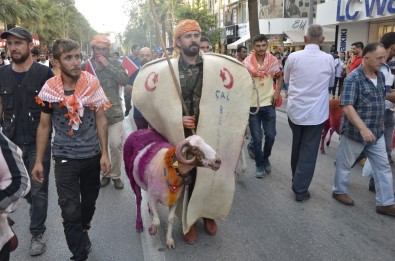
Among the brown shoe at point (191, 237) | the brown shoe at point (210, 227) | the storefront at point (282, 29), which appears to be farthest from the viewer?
the storefront at point (282, 29)

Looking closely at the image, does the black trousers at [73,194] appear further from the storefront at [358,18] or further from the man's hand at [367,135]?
the storefront at [358,18]

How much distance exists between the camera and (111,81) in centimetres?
541

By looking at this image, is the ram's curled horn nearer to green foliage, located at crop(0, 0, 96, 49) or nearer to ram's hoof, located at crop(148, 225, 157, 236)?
ram's hoof, located at crop(148, 225, 157, 236)

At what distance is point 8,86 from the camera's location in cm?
365

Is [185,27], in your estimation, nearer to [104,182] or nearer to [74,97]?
[74,97]

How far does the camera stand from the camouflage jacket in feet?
17.6

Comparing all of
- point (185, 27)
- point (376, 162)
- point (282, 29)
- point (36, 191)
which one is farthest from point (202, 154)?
point (282, 29)

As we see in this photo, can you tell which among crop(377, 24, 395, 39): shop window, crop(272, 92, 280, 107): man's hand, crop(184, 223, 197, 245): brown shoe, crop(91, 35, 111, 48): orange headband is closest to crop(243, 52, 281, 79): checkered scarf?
crop(272, 92, 280, 107): man's hand

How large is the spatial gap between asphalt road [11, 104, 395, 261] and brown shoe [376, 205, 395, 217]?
0.06 metres

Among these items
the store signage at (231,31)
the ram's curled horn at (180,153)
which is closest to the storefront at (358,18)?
the ram's curled horn at (180,153)

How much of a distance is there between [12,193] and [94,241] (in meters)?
2.07

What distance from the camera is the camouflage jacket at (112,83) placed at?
17.6ft

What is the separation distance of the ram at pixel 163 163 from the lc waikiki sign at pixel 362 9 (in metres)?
14.7

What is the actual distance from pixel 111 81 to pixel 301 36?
27.2m
